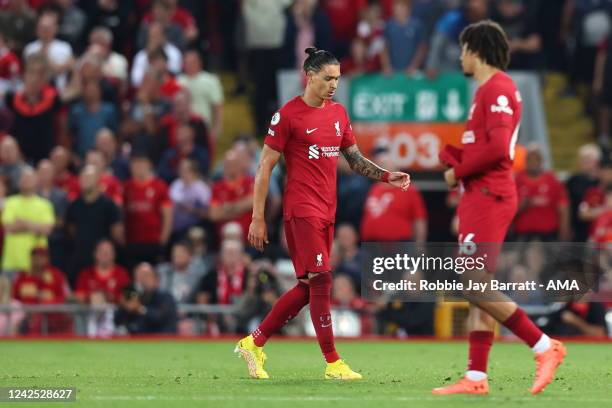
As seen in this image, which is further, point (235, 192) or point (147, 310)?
point (235, 192)

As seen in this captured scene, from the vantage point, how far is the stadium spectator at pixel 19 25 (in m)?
22.1

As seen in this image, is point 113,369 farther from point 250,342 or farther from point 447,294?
point 447,294

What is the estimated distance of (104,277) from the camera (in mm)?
18422

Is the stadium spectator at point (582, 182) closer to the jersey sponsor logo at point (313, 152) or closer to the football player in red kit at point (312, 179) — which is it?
the football player in red kit at point (312, 179)

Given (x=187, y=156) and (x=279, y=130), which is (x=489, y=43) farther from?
(x=187, y=156)

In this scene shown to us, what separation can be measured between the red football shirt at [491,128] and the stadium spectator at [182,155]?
10.2m

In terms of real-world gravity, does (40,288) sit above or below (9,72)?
below

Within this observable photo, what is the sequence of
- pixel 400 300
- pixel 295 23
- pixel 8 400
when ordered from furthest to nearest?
pixel 295 23 → pixel 400 300 → pixel 8 400

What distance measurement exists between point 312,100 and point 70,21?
40.1 feet

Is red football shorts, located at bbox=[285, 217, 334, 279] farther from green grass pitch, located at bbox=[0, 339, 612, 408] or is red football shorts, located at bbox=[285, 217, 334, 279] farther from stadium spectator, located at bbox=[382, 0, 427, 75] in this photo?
stadium spectator, located at bbox=[382, 0, 427, 75]

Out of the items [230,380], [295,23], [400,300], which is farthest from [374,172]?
[295,23]

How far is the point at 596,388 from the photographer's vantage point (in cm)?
1059

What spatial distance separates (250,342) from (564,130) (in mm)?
13069

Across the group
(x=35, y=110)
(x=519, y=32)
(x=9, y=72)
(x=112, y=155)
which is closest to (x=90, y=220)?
(x=112, y=155)
